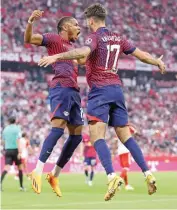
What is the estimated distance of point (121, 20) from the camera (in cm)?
4766

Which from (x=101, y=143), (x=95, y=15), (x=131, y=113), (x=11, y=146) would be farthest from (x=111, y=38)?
(x=131, y=113)

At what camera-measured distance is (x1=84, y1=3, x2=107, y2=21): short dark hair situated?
10.3m

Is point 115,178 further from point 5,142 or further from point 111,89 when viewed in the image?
point 5,142

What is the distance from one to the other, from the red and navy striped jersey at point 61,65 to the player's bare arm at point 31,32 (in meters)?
0.18

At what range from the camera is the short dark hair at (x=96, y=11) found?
10.3 m

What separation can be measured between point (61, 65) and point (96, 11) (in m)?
1.38

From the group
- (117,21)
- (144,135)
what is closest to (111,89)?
(144,135)

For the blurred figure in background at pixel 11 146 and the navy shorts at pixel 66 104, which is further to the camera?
the blurred figure in background at pixel 11 146

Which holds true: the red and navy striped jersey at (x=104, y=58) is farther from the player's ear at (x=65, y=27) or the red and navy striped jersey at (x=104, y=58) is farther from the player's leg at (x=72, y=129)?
the player's ear at (x=65, y=27)

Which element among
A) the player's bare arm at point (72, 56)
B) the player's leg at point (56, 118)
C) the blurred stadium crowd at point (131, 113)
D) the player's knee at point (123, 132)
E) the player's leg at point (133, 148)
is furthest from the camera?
the blurred stadium crowd at point (131, 113)

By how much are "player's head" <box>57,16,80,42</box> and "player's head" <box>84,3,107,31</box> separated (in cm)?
91

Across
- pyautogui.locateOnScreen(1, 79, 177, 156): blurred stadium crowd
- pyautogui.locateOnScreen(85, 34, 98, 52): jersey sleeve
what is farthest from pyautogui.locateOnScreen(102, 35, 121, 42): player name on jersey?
pyautogui.locateOnScreen(1, 79, 177, 156): blurred stadium crowd

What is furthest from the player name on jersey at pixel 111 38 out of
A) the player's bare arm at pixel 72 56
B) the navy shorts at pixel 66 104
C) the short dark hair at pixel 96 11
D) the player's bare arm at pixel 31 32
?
the navy shorts at pixel 66 104

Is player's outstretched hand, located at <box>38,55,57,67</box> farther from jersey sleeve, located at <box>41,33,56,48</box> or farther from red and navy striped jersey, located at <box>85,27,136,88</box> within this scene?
jersey sleeve, located at <box>41,33,56,48</box>
